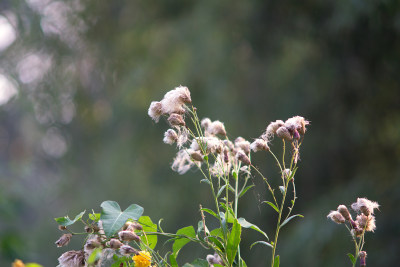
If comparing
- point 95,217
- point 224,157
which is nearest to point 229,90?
point 224,157

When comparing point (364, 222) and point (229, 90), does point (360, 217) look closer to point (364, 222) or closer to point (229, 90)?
point (364, 222)

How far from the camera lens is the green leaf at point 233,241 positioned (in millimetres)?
511

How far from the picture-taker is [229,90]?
2.87m

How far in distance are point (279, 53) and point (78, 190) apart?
1.91 metres

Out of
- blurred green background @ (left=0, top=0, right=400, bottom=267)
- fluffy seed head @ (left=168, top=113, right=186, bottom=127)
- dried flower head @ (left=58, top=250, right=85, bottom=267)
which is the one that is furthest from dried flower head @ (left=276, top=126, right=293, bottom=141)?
blurred green background @ (left=0, top=0, right=400, bottom=267)

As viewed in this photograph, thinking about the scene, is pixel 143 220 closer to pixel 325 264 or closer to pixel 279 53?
pixel 325 264

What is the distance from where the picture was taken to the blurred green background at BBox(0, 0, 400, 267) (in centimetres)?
233

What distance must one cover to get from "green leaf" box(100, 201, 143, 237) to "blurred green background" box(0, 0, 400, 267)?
1865 mm

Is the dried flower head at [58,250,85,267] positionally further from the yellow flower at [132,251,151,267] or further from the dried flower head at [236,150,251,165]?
the dried flower head at [236,150,251,165]

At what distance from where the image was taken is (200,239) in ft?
1.74

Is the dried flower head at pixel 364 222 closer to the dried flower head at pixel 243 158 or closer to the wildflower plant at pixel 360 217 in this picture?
the wildflower plant at pixel 360 217

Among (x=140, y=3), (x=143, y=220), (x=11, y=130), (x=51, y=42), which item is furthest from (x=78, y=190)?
(x=11, y=130)

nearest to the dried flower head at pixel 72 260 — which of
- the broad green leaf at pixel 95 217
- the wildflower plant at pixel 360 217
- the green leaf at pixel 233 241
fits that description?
the broad green leaf at pixel 95 217

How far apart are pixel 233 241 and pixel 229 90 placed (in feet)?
7.82
